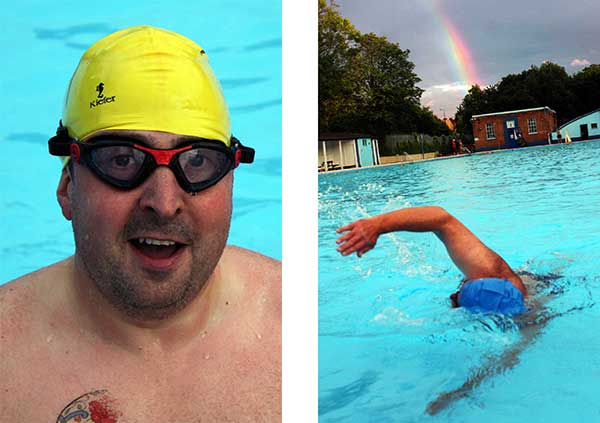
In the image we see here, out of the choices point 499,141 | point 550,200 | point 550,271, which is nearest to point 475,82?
point 499,141

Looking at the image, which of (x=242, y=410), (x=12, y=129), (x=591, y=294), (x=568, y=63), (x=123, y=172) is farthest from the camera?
(x=568, y=63)

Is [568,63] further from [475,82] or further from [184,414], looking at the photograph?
[184,414]

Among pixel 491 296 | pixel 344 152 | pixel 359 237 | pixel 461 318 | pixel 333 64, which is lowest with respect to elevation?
pixel 461 318

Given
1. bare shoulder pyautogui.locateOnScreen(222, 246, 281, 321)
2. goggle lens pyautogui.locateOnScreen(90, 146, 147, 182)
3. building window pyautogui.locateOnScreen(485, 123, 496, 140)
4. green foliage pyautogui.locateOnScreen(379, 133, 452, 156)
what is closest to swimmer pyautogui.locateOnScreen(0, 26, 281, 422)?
goggle lens pyautogui.locateOnScreen(90, 146, 147, 182)

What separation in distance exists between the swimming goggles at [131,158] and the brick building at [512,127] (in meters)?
7.94

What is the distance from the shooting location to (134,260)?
8.86 feet

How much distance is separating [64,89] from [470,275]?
286 cm

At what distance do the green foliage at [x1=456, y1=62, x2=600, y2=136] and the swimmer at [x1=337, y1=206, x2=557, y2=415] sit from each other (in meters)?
6.10

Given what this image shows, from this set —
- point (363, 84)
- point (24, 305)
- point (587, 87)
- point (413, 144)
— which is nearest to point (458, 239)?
point (24, 305)

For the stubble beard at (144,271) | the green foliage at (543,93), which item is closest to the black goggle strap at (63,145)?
the stubble beard at (144,271)

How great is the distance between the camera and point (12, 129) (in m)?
3.73

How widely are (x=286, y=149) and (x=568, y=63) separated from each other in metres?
6.72

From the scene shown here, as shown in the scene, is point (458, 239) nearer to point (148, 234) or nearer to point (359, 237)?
point (359, 237)

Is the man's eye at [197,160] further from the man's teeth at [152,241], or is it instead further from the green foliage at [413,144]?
the green foliage at [413,144]
